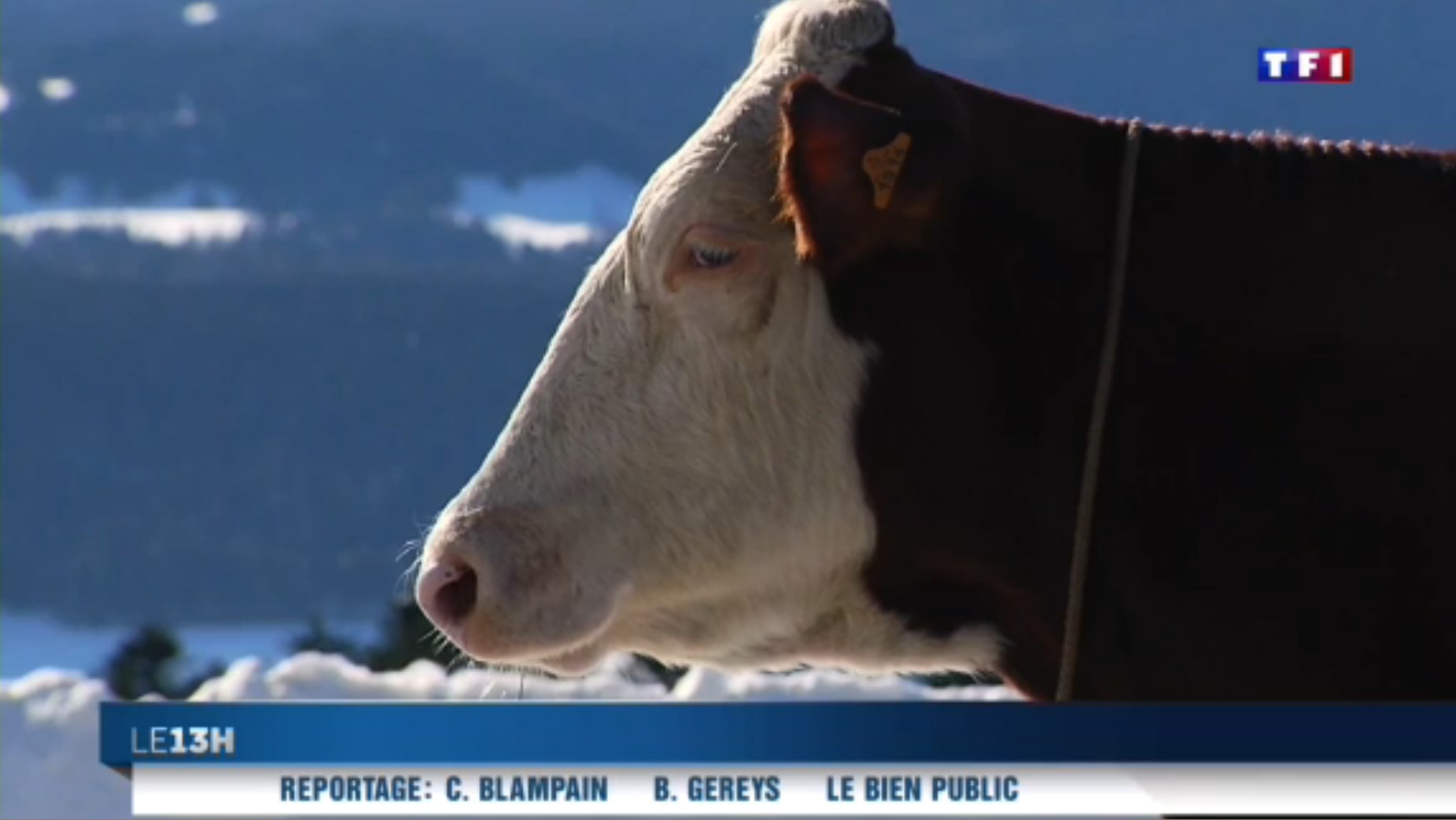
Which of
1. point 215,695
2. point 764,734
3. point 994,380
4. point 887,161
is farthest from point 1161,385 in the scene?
point 215,695

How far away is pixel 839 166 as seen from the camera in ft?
10.2

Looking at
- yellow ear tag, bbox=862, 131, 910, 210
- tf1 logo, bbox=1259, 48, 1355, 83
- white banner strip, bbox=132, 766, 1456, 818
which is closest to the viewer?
yellow ear tag, bbox=862, 131, 910, 210

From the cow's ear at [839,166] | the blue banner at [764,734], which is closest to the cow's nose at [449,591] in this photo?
the blue banner at [764,734]

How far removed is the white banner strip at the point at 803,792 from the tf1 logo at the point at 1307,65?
1068mm

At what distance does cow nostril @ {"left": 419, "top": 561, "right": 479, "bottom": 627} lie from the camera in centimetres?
327

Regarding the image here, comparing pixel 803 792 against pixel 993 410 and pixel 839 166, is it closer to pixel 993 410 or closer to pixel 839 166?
pixel 993 410

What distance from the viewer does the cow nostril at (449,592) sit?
327 centimetres

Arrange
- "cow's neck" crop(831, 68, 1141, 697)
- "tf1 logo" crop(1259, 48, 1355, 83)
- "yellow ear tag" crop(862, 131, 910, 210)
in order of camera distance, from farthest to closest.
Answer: "tf1 logo" crop(1259, 48, 1355, 83)
"cow's neck" crop(831, 68, 1141, 697)
"yellow ear tag" crop(862, 131, 910, 210)

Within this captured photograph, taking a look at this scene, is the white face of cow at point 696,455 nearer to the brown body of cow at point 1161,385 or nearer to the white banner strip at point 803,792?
the brown body of cow at point 1161,385

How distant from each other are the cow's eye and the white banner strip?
724 mm

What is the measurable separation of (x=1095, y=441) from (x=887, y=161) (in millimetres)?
433

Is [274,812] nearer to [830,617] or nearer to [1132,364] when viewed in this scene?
[830,617]

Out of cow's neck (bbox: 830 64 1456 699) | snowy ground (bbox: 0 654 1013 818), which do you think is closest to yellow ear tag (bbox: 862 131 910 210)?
cow's neck (bbox: 830 64 1456 699)

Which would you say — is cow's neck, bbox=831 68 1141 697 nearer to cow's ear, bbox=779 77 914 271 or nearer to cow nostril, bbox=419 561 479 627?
cow's ear, bbox=779 77 914 271
